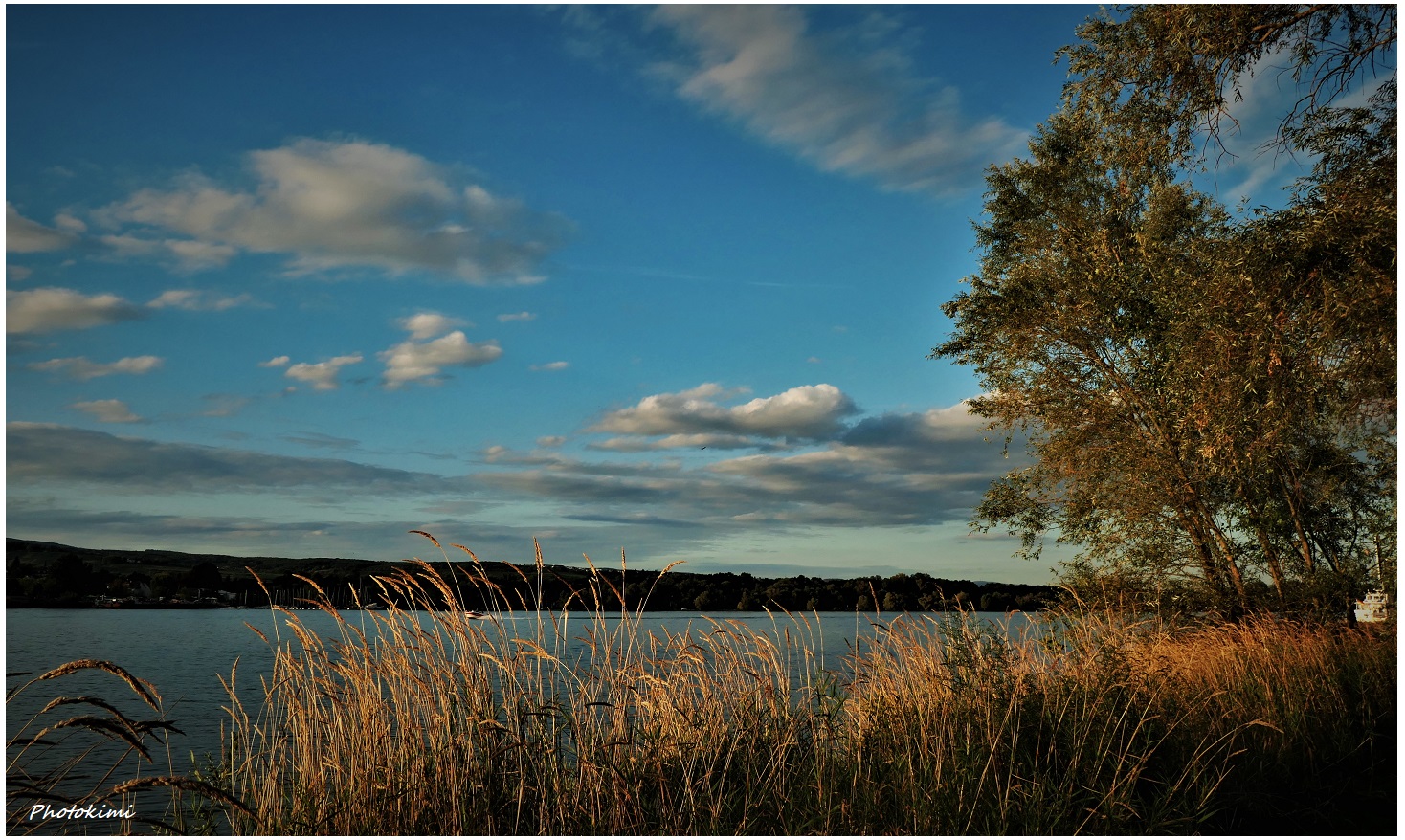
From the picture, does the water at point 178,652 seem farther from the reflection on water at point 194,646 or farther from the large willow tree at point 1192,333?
the large willow tree at point 1192,333

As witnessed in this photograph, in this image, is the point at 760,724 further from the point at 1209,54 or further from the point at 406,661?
the point at 1209,54

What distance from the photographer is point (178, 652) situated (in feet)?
111

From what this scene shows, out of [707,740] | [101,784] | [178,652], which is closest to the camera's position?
[707,740]

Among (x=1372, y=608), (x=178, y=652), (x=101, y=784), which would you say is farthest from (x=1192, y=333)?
(x=178, y=652)

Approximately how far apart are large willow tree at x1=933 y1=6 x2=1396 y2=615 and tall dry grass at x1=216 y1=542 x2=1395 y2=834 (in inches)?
174

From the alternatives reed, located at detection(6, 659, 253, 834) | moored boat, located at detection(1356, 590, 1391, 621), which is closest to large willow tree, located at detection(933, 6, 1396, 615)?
moored boat, located at detection(1356, 590, 1391, 621)

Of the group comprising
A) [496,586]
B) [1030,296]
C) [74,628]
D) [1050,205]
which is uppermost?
[1050,205]

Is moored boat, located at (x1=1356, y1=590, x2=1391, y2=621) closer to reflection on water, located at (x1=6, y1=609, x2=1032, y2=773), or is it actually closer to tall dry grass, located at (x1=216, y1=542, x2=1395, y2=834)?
tall dry grass, located at (x1=216, y1=542, x2=1395, y2=834)

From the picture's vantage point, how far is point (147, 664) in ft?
94.1

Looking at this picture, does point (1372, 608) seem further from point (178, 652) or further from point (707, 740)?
point (178, 652)

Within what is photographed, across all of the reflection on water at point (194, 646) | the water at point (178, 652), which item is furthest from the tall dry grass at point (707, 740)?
the water at point (178, 652)

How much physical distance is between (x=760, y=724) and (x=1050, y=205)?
15783 mm

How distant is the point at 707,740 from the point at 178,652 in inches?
1348

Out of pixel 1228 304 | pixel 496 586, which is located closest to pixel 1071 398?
pixel 1228 304
